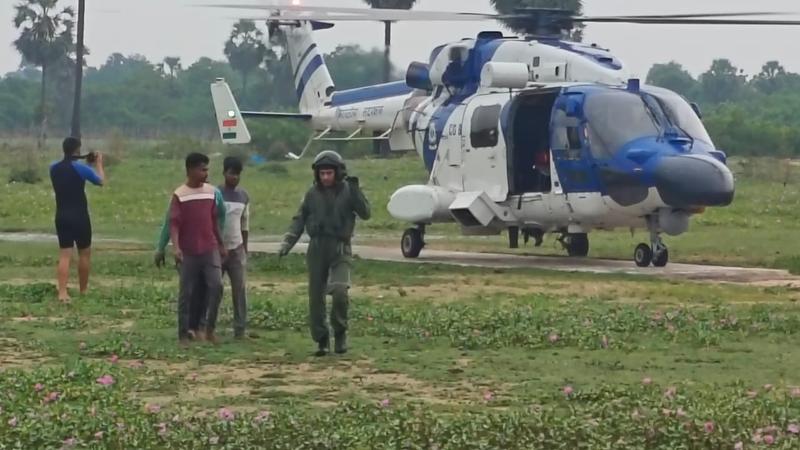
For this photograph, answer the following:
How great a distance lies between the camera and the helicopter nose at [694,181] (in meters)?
18.7

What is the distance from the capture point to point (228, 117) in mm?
25344

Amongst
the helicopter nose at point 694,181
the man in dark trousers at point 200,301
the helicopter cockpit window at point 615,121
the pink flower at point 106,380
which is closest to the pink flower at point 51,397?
the pink flower at point 106,380

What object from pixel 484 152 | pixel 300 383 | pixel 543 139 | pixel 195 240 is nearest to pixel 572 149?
pixel 543 139

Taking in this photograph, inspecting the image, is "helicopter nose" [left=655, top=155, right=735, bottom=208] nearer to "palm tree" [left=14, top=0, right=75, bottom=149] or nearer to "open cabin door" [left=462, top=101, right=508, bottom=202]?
"open cabin door" [left=462, top=101, right=508, bottom=202]

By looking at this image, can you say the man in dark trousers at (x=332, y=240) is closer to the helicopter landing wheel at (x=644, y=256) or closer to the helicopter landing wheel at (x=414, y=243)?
the helicopter landing wheel at (x=644, y=256)

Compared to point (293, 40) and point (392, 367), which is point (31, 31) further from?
point (392, 367)

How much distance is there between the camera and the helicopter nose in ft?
61.2

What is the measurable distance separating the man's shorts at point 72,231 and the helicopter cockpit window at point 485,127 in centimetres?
742

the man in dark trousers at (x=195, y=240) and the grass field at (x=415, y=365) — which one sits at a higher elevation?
the man in dark trousers at (x=195, y=240)

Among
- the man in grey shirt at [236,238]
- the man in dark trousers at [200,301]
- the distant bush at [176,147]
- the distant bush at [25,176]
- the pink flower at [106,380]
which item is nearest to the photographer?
the pink flower at [106,380]

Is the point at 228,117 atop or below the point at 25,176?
atop

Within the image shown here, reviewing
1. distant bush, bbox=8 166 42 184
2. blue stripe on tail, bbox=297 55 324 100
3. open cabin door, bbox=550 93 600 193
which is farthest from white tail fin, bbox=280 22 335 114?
distant bush, bbox=8 166 42 184

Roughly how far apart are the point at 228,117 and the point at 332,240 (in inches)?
553

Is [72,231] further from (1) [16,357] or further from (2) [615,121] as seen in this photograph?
(2) [615,121]
